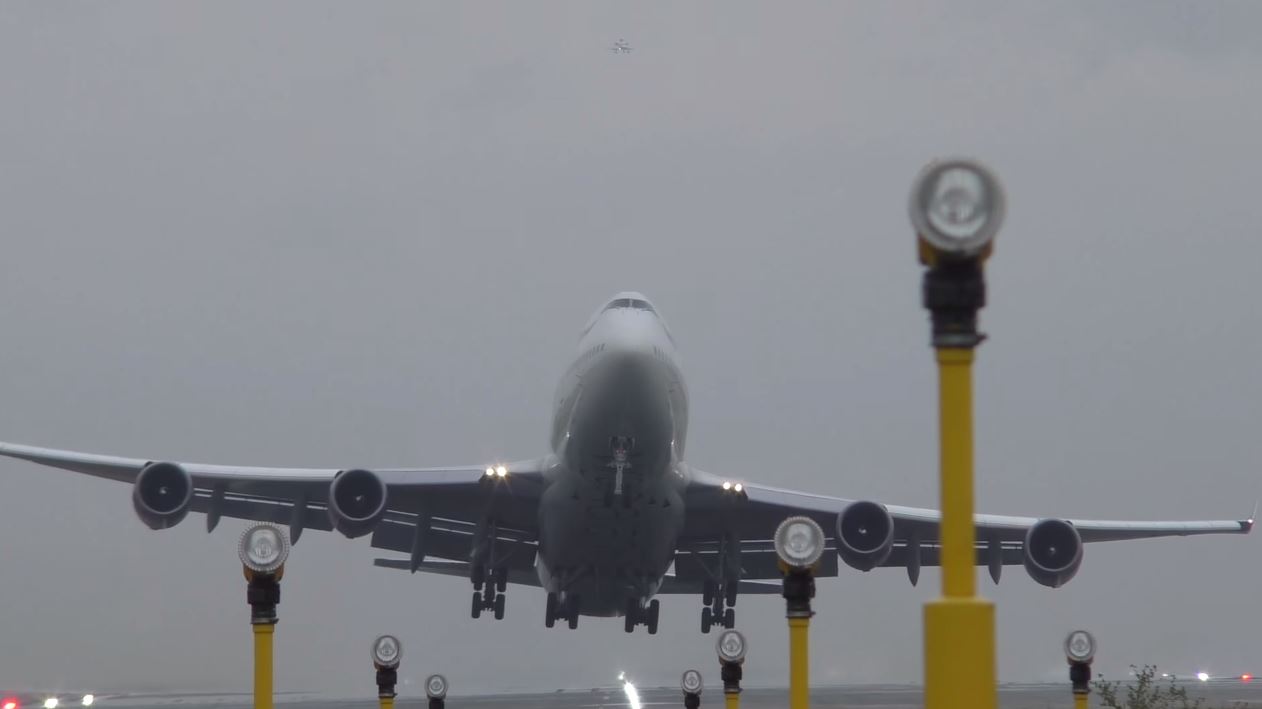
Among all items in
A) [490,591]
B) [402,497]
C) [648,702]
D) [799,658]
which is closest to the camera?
[799,658]

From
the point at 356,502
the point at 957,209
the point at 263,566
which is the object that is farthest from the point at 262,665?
the point at 356,502

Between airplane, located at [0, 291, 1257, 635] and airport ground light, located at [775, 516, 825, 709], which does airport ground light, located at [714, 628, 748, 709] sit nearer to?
airport ground light, located at [775, 516, 825, 709]

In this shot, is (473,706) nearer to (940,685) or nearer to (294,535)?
(294,535)

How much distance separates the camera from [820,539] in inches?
275

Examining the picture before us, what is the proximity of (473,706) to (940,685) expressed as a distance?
34.4 meters

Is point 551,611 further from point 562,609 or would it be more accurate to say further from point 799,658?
point 799,658

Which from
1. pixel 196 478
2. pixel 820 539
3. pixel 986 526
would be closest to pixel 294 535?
pixel 196 478

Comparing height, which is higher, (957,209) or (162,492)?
(162,492)

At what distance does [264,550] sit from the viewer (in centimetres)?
764

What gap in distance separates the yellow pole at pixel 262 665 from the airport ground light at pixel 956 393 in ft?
14.0

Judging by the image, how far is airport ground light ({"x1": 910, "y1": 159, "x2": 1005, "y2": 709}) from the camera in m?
3.75

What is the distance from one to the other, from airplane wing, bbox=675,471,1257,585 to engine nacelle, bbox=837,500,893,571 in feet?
5.72

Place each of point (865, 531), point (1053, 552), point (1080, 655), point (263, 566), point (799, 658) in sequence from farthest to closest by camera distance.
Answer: point (1053, 552) → point (865, 531) → point (1080, 655) → point (263, 566) → point (799, 658)

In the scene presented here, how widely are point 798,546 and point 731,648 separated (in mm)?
4728
